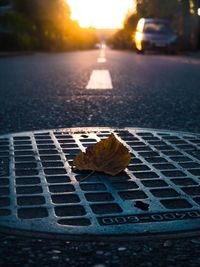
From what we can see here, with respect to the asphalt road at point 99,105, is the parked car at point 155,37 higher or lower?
lower

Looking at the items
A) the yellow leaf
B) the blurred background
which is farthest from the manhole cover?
the blurred background

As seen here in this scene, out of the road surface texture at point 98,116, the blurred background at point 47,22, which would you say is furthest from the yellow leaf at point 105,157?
the blurred background at point 47,22

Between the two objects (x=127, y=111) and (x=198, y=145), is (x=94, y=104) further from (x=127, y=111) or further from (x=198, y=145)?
(x=198, y=145)

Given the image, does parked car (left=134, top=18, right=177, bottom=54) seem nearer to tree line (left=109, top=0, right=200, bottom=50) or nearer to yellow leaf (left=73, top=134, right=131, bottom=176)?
tree line (left=109, top=0, right=200, bottom=50)

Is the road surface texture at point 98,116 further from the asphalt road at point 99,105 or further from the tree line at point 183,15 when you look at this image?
the tree line at point 183,15

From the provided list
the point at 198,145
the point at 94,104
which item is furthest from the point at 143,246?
the point at 94,104
